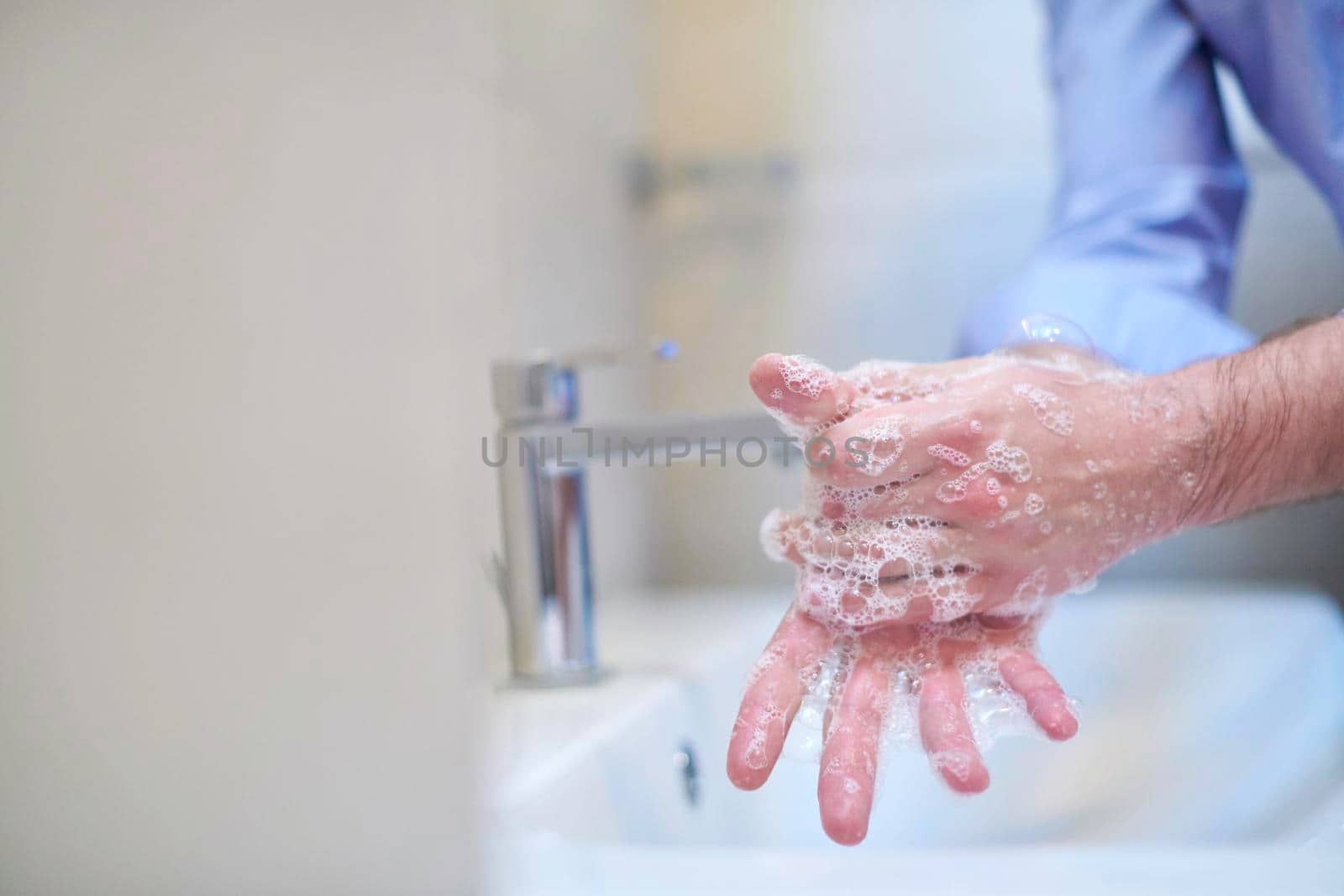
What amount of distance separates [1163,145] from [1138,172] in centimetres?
2

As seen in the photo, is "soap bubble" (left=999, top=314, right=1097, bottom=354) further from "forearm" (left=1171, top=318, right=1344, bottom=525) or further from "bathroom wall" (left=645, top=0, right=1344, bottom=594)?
"bathroom wall" (left=645, top=0, right=1344, bottom=594)

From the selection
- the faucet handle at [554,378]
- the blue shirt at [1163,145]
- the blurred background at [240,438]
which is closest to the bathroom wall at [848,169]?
the blue shirt at [1163,145]

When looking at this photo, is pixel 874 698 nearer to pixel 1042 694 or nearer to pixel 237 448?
pixel 1042 694

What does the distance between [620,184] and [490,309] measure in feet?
2.21

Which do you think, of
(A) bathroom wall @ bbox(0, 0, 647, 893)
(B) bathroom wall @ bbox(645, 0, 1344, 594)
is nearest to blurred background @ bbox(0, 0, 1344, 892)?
(A) bathroom wall @ bbox(0, 0, 647, 893)

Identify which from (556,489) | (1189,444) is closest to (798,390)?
(1189,444)

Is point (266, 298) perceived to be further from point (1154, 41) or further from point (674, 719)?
point (1154, 41)

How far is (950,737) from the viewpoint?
30 centimetres

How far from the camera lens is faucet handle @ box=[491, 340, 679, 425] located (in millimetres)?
450

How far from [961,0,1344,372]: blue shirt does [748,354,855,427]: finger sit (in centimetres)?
26

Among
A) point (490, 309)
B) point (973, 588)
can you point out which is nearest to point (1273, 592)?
point (973, 588)

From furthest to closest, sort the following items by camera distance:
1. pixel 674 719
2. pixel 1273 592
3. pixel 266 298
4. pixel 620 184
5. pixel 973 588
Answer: pixel 620 184, pixel 1273 592, pixel 674 719, pixel 973 588, pixel 266 298

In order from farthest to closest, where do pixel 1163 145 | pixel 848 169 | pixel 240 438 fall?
pixel 848 169
pixel 1163 145
pixel 240 438

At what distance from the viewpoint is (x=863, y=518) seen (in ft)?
1.11
